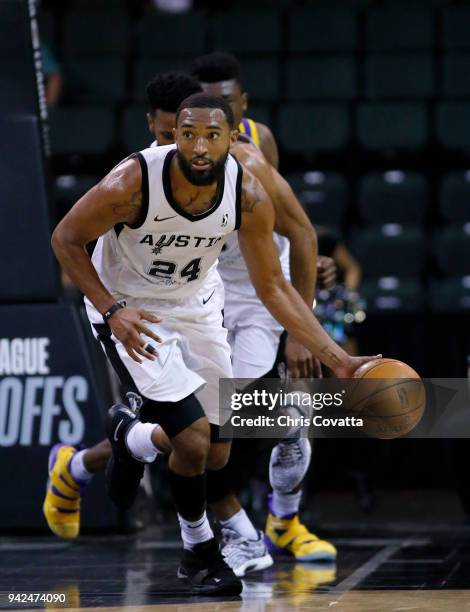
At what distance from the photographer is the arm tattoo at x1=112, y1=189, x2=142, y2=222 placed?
474 centimetres

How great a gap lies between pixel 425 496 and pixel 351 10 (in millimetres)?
4781

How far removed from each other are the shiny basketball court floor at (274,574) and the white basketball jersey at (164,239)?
3.87 ft

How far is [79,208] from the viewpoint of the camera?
4777mm

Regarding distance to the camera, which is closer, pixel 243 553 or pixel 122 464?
pixel 122 464

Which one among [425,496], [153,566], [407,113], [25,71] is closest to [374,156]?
[407,113]

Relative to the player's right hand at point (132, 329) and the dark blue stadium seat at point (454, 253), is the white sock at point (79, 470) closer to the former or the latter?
the player's right hand at point (132, 329)

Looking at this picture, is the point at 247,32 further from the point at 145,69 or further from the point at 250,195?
the point at 250,195

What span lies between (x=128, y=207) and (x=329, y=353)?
2.99ft

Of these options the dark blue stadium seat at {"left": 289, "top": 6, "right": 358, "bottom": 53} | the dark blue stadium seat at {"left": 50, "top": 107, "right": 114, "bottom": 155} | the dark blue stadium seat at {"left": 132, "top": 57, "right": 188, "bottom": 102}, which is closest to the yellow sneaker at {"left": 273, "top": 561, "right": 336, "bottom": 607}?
the dark blue stadium seat at {"left": 50, "top": 107, "right": 114, "bottom": 155}

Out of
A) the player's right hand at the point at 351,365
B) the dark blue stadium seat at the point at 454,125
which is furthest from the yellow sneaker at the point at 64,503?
the dark blue stadium seat at the point at 454,125

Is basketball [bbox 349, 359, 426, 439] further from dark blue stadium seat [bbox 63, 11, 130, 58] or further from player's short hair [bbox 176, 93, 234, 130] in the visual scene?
dark blue stadium seat [bbox 63, 11, 130, 58]

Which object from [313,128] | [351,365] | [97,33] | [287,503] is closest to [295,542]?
[287,503]

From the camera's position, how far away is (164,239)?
484cm

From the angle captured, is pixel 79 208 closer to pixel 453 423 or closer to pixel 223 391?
pixel 223 391
